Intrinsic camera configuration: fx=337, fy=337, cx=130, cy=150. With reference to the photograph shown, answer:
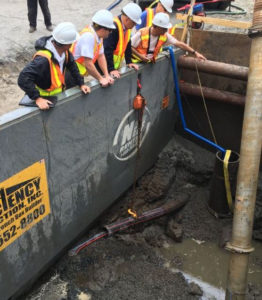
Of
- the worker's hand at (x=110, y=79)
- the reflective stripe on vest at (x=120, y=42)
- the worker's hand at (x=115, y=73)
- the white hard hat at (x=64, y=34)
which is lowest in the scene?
the worker's hand at (x=110, y=79)

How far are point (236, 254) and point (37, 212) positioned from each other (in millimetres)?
2386

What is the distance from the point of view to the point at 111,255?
5.27 meters

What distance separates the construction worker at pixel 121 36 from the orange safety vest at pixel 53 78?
2.96 feet

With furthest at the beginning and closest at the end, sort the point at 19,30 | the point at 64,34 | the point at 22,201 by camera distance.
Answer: the point at 19,30
the point at 64,34
the point at 22,201

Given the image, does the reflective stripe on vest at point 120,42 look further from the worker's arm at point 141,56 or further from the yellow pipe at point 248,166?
the yellow pipe at point 248,166

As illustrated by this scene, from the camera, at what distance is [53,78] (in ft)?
13.8

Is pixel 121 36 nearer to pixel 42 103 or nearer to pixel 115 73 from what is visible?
pixel 115 73

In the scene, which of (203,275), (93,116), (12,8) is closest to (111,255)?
(203,275)

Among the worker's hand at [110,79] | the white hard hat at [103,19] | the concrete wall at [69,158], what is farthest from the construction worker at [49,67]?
the white hard hat at [103,19]

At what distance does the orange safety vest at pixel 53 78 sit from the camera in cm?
407

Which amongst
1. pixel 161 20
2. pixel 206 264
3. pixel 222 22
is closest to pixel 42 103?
pixel 161 20

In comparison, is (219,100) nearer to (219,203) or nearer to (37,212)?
(219,203)

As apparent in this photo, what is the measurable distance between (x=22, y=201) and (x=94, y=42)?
2.35 m

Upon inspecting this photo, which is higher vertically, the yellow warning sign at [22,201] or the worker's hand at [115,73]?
the worker's hand at [115,73]
